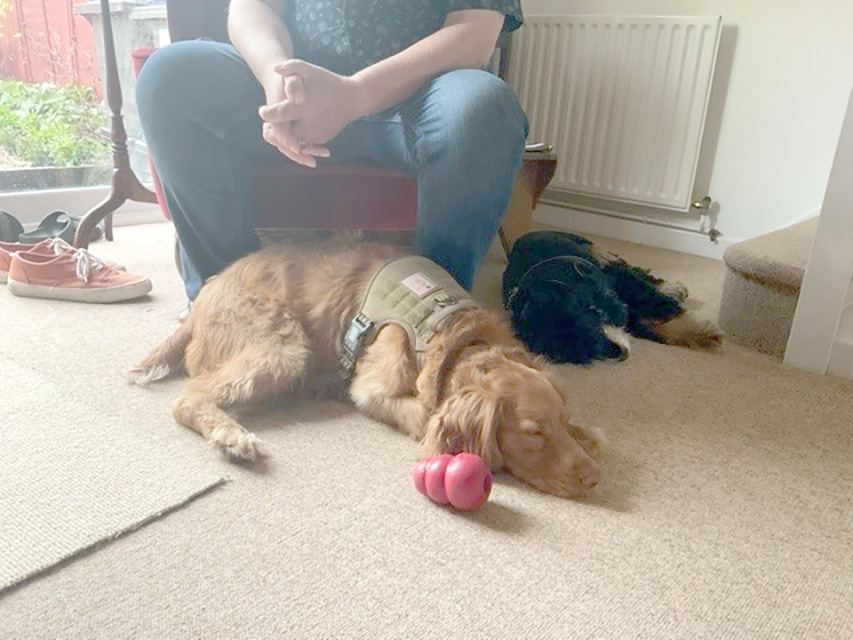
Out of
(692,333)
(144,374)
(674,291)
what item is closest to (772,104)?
(674,291)

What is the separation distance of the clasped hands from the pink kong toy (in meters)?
0.69

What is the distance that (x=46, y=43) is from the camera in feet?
9.43

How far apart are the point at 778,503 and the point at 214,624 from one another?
920mm

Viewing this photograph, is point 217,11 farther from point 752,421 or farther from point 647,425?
point 752,421

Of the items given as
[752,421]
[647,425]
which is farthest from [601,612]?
[752,421]

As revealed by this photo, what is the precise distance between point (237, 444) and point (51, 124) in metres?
2.40

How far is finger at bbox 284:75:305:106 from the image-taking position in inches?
53.9

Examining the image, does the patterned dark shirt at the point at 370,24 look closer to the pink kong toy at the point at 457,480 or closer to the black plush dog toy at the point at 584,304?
the black plush dog toy at the point at 584,304

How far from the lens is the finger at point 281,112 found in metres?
1.38

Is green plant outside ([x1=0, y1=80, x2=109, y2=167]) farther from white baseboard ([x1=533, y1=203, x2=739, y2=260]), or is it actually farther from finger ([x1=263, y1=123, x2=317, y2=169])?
white baseboard ([x1=533, y1=203, x2=739, y2=260])

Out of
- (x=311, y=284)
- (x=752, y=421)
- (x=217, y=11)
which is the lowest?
(x=752, y=421)

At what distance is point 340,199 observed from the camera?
1.73 m

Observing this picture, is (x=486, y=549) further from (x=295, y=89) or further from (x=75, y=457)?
(x=295, y=89)

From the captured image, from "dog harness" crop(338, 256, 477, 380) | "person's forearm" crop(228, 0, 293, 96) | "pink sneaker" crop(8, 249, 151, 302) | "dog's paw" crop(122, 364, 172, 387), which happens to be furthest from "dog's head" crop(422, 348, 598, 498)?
"pink sneaker" crop(8, 249, 151, 302)
